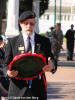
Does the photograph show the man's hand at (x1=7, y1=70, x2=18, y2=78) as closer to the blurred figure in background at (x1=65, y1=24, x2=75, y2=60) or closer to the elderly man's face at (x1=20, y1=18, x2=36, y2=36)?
the elderly man's face at (x1=20, y1=18, x2=36, y2=36)

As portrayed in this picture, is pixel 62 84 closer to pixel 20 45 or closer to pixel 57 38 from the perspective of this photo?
pixel 57 38

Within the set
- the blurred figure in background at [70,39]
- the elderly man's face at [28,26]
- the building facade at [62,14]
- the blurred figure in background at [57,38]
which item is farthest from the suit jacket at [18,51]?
the building facade at [62,14]

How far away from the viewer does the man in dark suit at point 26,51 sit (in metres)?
5.10

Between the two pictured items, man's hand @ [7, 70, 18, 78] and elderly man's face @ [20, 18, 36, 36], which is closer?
man's hand @ [7, 70, 18, 78]

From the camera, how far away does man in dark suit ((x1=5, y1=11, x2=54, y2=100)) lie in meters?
5.10

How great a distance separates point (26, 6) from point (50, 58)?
40385 millimetres

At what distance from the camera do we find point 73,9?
115125 mm

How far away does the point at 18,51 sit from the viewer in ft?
17.0

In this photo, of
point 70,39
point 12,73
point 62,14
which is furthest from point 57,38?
point 62,14

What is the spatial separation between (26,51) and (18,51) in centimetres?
9

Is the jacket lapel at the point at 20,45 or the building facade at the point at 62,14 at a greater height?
the jacket lapel at the point at 20,45

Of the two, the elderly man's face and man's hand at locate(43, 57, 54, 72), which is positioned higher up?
the elderly man's face

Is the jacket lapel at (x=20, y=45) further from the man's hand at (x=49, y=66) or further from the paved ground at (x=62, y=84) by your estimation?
the paved ground at (x=62, y=84)

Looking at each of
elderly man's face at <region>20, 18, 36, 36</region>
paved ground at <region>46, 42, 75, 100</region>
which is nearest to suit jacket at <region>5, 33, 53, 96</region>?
elderly man's face at <region>20, 18, 36, 36</region>
